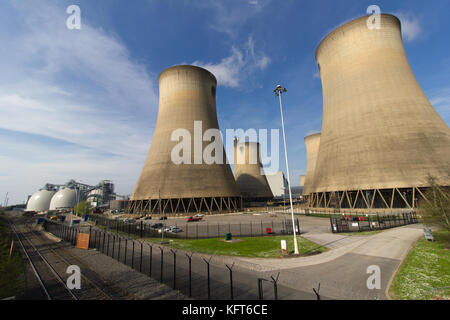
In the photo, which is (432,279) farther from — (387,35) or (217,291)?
(387,35)

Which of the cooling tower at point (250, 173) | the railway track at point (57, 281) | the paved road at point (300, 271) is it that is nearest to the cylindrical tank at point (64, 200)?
the cooling tower at point (250, 173)

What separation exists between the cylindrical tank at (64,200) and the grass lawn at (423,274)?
125703mm

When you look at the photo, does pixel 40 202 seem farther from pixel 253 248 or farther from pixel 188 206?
pixel 253 248

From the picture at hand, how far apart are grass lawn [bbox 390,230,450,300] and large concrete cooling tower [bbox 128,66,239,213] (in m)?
35.3

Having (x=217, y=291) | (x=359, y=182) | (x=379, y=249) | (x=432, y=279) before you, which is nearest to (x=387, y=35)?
(x=359, y=182)

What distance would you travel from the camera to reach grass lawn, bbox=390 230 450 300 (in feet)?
23.9

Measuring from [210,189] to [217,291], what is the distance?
118ft

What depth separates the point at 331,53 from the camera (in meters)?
39.3

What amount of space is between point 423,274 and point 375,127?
29.7 metres

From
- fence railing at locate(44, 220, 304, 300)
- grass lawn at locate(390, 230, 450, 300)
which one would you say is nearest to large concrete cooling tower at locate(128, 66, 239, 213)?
fence railing at locate(44, 220, 304, 300)

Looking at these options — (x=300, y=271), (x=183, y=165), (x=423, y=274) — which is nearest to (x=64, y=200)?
(x=183, y=165)

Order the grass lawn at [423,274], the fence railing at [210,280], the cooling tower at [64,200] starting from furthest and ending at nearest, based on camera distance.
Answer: the cooling tower at [64,200] → the fence railing at [210,280] → the grass lawn at [423,274]

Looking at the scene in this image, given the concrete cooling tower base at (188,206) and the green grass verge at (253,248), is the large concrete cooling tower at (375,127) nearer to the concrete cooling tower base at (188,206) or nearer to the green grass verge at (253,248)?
the concrete cooling tower base at (188,206)

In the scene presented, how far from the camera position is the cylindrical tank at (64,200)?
338 feet
